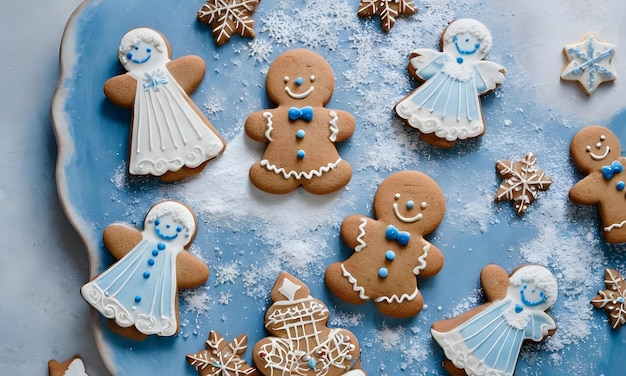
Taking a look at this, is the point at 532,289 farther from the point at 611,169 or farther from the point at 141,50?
the point at 141,50

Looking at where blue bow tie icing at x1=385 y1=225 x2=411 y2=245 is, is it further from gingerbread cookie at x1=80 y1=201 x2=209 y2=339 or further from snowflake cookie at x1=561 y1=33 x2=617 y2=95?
snowflake cookie at x1=561 y1=33 x2=617 y2=95

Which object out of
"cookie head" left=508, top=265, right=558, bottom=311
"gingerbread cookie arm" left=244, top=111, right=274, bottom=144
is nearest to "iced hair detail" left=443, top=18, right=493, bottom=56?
"gingerbread cookie arm" left=244, top=111, right=274, bottom=144

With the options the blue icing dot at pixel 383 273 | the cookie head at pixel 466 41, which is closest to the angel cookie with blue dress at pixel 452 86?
the cookie head at pixel 466 41

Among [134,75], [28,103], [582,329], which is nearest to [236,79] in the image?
[134,75]

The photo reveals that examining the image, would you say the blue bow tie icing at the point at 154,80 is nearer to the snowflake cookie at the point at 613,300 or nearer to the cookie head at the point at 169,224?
the cookie head at the point at 169,224

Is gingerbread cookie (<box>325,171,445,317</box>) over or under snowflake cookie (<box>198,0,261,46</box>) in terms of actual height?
under

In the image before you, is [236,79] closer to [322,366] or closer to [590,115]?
[322,366]
